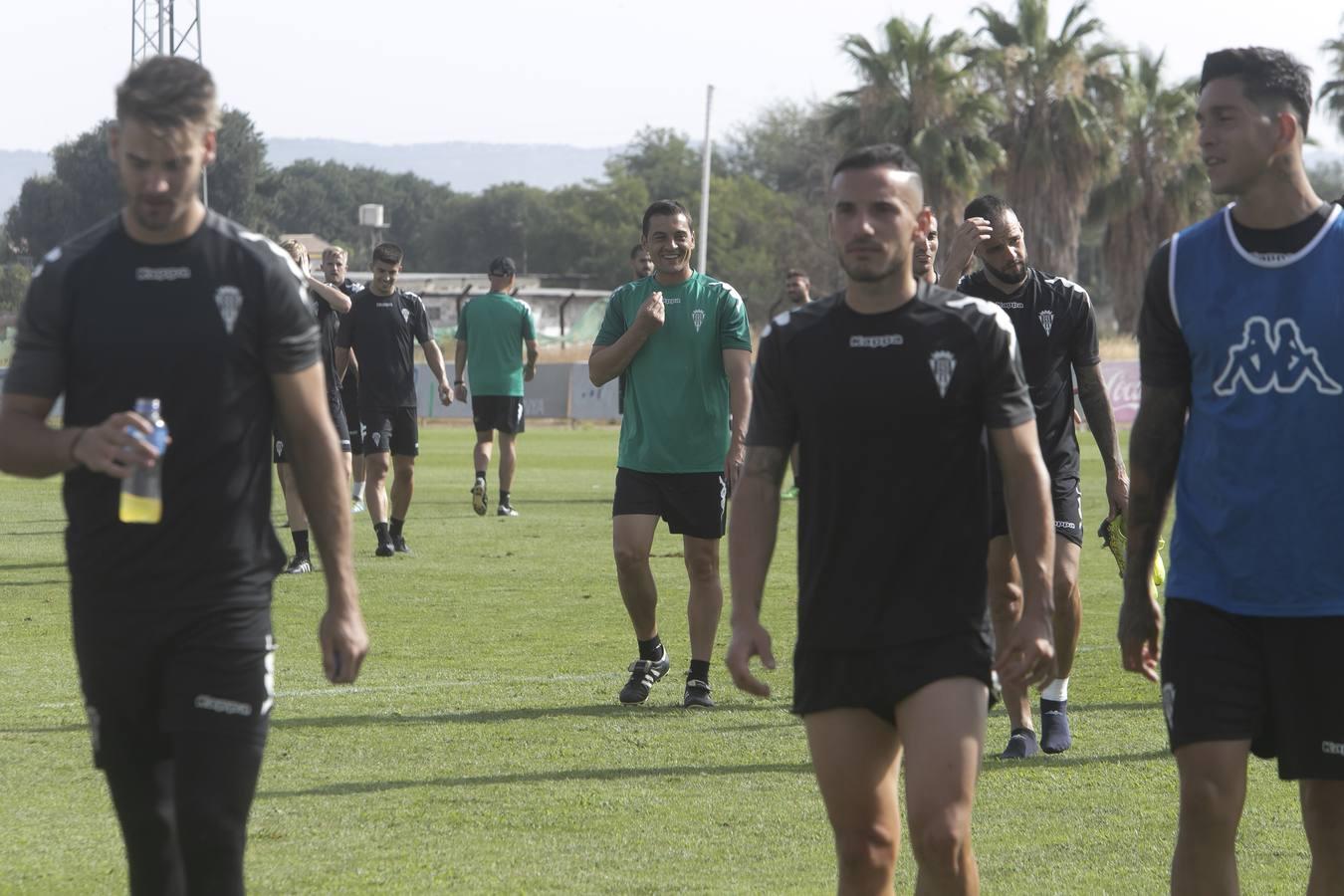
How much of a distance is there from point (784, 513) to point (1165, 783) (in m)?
12.9

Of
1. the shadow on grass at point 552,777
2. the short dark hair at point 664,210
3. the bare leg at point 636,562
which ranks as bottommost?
the shadow on grass at point 552,777

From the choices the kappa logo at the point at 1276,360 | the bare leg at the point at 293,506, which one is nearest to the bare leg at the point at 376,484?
the bare leg at the point at 293,506

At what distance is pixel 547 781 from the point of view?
727 centimetres

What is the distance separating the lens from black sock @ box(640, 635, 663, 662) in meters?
9.18

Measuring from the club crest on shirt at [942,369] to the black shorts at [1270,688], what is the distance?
0.84m

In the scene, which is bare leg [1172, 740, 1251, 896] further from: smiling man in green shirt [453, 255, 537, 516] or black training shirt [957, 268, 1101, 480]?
smiling man in green shirt [453, 255, 537, 516]

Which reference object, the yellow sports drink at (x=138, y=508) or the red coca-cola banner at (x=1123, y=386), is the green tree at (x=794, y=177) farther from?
the yellow sports drink at (x=138, y=508)

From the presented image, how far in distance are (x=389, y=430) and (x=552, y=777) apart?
800 cm

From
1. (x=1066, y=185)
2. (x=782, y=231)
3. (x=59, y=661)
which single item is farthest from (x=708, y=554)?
(x=782, y=231)

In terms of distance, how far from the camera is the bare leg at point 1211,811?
14.7 ft

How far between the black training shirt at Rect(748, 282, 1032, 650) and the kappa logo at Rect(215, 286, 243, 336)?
1326 millimetres

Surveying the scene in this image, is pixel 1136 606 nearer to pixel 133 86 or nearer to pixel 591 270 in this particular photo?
pixel 133 86

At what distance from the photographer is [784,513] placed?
65.8ft

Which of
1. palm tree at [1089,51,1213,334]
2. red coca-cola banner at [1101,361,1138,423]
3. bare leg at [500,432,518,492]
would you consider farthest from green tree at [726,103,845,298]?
bare leg at [500,432,518,492]
